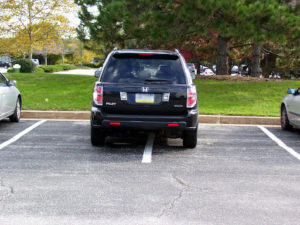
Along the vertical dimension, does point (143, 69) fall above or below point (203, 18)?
below

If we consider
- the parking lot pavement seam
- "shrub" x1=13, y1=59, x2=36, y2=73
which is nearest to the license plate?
the parking lot pavement seam

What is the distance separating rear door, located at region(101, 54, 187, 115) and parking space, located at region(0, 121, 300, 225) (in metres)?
0.80

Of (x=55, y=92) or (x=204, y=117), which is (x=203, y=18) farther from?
(x=55, y=92)

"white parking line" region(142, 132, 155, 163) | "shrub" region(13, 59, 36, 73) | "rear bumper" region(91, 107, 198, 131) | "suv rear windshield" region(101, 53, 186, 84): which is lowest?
"white parking line" region(142, 132, 155, 163)

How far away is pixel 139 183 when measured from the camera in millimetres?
5438

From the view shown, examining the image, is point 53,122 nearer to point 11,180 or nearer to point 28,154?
point 28,154

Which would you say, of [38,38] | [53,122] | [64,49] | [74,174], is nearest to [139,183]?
[74,174]

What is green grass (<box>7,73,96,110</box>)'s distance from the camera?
494 inches

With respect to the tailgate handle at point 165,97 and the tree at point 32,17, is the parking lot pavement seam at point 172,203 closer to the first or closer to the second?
the tailgate handle at point 165,97

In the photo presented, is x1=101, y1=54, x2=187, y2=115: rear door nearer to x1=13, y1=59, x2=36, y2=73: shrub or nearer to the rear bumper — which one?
the rear bumper

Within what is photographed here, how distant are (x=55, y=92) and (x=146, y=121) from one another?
28.6ft

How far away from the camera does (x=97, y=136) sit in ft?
25.3

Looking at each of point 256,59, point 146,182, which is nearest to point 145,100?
point 146,182

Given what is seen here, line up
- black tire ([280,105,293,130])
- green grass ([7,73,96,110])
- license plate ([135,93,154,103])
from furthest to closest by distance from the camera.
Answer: green grass ([7,73,96,110]), black tire ([280,105,293,130]), license plate ([135,93,154,103])
